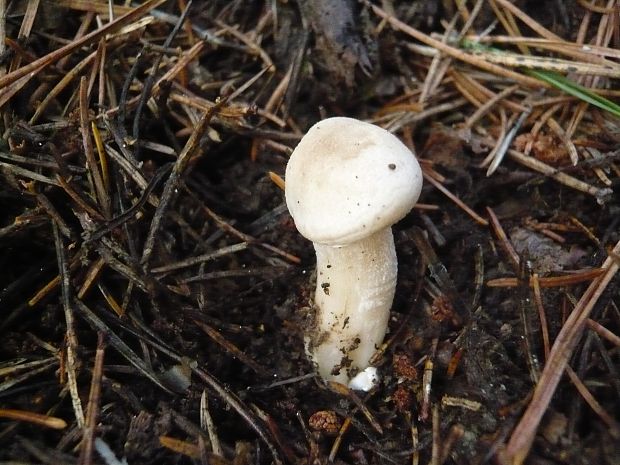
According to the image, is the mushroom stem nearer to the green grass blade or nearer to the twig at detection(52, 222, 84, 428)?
the twig at detection(52, 222, 84, 428)

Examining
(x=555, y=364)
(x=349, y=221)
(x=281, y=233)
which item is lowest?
(x=281, y=233)

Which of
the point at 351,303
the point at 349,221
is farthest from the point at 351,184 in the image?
the point at 351,303

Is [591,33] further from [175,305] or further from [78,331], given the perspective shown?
[78,331]

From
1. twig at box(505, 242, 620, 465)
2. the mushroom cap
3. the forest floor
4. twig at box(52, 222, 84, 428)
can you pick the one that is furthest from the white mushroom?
twig at box(52, 222, 84, 428)

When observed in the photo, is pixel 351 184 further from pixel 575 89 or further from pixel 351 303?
pixel 575 89

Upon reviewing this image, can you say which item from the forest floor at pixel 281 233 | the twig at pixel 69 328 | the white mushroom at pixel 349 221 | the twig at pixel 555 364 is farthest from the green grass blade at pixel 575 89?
the twig at pixel 69 328

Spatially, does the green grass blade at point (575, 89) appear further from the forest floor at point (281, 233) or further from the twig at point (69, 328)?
the twig at point (69, 328)

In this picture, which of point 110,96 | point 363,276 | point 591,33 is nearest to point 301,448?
point 363,276
